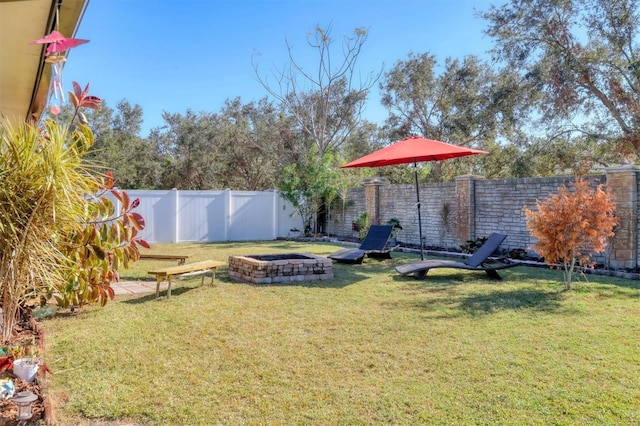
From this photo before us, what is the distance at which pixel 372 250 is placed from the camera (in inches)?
402

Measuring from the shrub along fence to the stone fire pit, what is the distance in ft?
12.5

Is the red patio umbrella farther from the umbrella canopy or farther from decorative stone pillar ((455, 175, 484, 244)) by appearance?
decorative stone pillar ((455, 175, 484, 244))

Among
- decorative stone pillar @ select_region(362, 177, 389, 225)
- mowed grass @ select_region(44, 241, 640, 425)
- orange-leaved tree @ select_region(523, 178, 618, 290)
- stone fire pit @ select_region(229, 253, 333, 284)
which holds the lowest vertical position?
mowed grass @ select_region(44, 241, 640, 425)

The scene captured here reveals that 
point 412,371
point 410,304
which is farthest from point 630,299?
point 412,371

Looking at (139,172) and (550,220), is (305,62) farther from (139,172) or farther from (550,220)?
(550,220)

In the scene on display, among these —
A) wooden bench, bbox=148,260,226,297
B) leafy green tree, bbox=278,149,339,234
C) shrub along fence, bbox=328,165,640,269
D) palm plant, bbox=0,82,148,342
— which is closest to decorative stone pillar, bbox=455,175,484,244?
shrub along fence, bbox=328,165,640,269

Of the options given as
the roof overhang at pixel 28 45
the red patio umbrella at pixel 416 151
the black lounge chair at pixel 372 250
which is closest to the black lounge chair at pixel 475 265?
the red patio umbrella at pixel 416 151

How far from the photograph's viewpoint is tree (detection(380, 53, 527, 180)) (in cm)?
1923

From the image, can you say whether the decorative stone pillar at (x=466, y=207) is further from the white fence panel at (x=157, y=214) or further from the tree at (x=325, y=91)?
the tree at (x=325, y=91)

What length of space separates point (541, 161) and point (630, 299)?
8230mm

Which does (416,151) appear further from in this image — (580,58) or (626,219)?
(580,58)

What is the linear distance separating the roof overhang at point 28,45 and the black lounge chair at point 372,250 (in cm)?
650

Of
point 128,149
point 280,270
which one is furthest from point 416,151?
point 128,149

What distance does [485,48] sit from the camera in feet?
46.0
